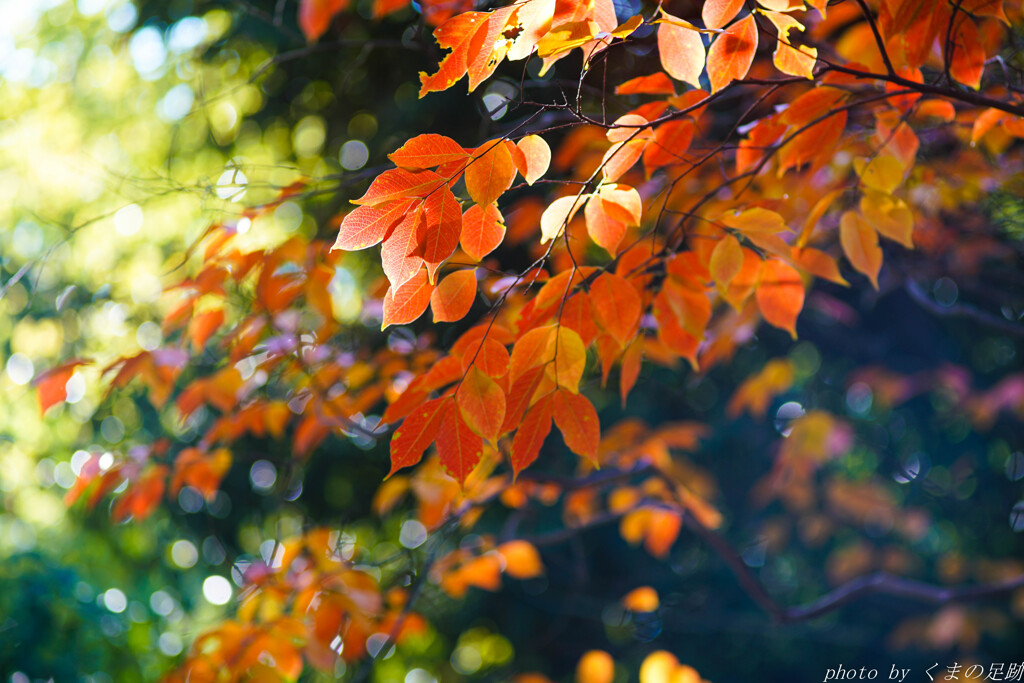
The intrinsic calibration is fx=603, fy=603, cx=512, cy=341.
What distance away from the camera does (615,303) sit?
0.73m

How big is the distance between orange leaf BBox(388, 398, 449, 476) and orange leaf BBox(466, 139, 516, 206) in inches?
8.8

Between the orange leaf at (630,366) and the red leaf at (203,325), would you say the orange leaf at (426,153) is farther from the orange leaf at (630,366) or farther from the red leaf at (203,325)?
the red leaf at (203,325)

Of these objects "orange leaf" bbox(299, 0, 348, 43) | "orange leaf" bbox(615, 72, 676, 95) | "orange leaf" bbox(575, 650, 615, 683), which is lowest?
"orange leaf" bbox(575, 650, 615, 683)

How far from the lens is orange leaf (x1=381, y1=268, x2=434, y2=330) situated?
63 centimetres

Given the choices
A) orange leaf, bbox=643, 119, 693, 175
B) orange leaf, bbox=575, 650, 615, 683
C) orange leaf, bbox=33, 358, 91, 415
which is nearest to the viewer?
orange leaf, bbox=643, 119, 693, 175

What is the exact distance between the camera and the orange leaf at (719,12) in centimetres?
62

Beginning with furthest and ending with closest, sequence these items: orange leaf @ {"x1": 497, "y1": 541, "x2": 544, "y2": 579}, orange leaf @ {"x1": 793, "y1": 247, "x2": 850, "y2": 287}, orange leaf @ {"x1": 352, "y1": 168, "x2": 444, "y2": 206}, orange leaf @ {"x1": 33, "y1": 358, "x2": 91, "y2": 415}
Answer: orange leaf @ {"x1": 497, "y1": 541, "x2": 544, "y2": 579} < orange leaf @ {"x1": 33, "y1": 358, "x2": 91, "y2": 415} < orange leaf @ {"x1": 793, "y1": 247, "x2": 850, "y2": 287} < orange leaf @ {"x1": 352, "y1": 168, "x2": 444, "y2": 206}

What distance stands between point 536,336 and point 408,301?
0.47 feet

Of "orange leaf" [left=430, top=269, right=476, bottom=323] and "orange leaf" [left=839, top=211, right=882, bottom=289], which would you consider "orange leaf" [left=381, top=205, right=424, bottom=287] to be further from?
"orange leaf" [left=839, top=211, right=882, bottom=289]

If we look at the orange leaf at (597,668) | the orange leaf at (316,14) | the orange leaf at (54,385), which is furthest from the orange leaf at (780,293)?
the orange leaf at (54,385)

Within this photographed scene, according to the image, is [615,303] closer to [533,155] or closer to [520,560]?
[533,155]

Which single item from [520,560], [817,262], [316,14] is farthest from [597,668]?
[316,14]

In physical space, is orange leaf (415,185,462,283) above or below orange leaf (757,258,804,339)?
above

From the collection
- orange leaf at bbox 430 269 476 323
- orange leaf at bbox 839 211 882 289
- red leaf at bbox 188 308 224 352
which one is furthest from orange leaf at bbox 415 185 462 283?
red leaf at bbox 188 308 224 352
